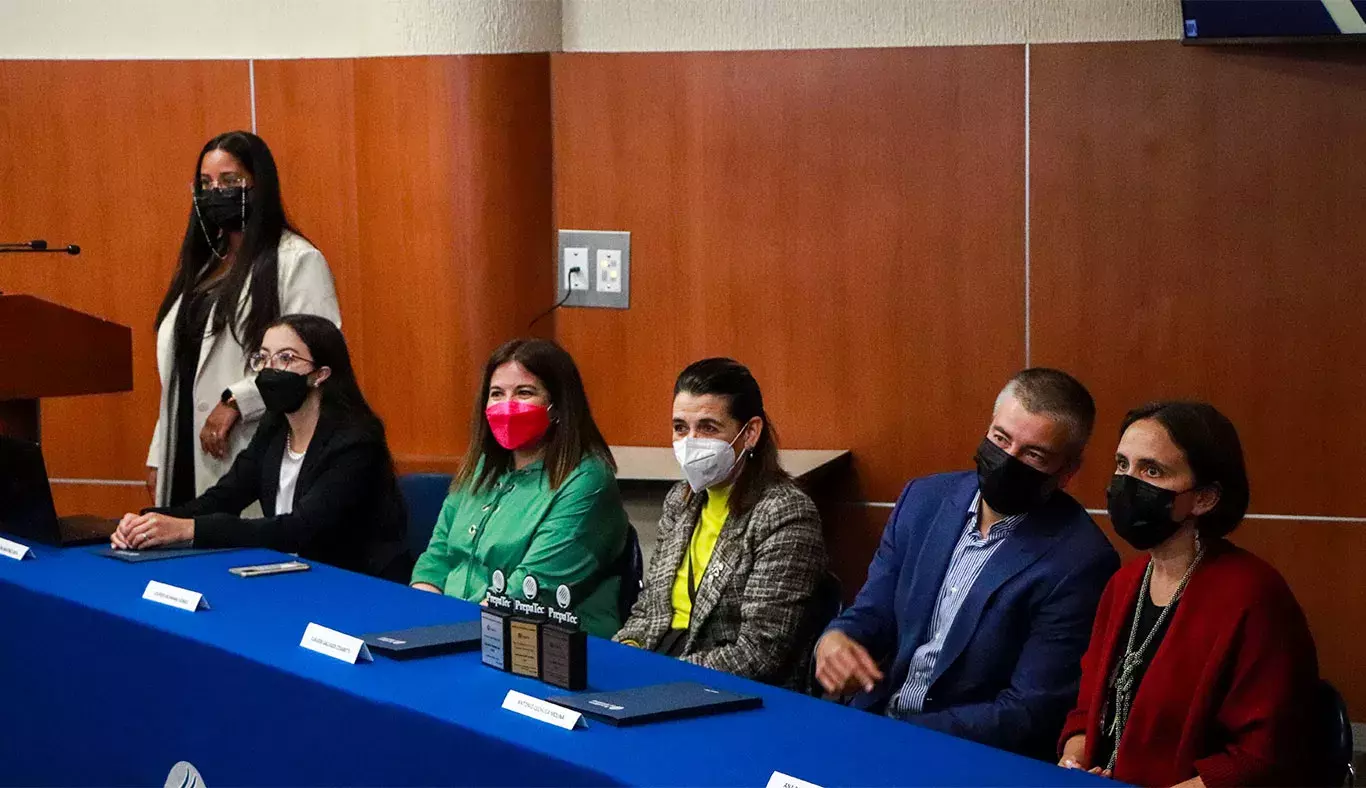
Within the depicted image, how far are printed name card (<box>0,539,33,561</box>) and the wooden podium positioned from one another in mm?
360

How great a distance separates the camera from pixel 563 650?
2.16m

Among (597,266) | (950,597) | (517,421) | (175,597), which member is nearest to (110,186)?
(597,266)

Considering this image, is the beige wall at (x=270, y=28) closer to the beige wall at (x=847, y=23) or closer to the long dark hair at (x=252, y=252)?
the beige wall at (x=847, y=23)

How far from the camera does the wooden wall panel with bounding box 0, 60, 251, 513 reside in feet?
16.5

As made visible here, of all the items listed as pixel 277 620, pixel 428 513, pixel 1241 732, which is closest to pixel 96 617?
pixel 277 620

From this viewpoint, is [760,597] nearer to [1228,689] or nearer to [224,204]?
[1228,689]

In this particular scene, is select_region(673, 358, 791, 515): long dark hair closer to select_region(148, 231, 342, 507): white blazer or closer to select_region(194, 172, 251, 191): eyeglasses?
select_region(148, 231, 342, 507): white blazer

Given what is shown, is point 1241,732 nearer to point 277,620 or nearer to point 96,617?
point 277,620

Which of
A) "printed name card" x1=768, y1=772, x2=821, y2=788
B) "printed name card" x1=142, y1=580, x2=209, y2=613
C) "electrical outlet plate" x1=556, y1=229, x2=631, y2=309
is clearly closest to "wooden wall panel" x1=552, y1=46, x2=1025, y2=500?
"electrical outlet plate" x1=556, y1=229, x2=631, y2=309

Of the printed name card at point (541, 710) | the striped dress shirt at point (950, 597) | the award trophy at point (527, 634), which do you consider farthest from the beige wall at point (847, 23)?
the printed name card at point (541, 710)

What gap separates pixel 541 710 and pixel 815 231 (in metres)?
2.80

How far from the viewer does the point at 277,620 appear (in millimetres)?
2605

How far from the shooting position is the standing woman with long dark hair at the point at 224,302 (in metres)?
3.93

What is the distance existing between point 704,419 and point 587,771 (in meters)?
1.36
